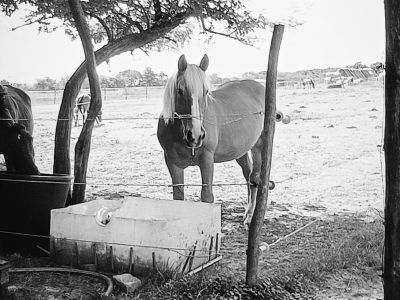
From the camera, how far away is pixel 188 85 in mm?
4379

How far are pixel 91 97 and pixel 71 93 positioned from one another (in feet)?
2.56

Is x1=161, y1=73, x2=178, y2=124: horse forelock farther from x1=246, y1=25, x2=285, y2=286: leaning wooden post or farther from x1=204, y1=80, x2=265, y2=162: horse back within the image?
x1=246, y1=25, x2=285, y2=286: leaning wooden post

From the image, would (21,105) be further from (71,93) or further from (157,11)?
(157,11)

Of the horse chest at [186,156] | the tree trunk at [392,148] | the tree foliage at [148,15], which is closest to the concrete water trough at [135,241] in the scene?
the horse chest at [186,156]

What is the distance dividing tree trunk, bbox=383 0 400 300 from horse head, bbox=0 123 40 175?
10.9 ft

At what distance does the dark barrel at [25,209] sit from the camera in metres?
4.17

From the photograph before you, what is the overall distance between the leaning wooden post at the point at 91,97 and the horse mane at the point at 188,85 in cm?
94

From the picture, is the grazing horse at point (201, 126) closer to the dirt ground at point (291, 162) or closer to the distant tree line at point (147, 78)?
the dirt ground at point (291, 162)

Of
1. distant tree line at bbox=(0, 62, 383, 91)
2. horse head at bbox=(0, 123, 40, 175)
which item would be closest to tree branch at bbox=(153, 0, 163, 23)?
horse head at bbox=(0, 123, 40, 175)

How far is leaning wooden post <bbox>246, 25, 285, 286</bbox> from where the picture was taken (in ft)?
10.7

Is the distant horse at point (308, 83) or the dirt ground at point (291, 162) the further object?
the distant horse at point (308, 83)

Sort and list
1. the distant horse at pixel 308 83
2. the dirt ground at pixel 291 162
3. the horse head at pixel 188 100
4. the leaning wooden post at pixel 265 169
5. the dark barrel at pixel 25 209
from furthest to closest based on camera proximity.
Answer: the distant horse at pixel 308 83 < the dirt ground at pixel 291 162 < the horse head at pixel 188 100 < the dark barrel at pixel 25 209 < the leaning wooden post at pixel 265 169

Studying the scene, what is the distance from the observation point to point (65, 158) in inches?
219

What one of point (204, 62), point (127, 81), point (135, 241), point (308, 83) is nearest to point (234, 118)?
point (204, 62)
